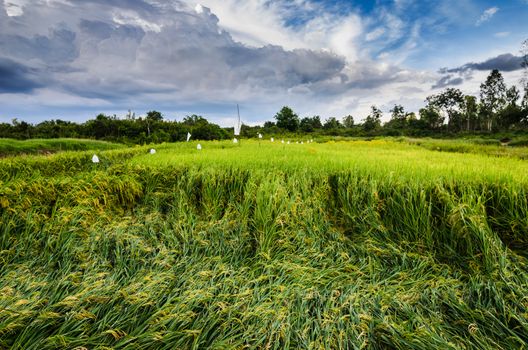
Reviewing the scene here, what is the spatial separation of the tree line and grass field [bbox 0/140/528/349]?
112 feet

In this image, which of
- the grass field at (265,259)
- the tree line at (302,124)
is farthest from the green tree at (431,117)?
the grass field at (265,259)

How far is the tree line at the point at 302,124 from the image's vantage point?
4584 cm

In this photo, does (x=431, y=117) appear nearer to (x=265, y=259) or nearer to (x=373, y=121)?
(x=373, y=121)

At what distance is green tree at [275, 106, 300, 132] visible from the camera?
56125mm

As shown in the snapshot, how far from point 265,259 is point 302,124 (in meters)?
67.7

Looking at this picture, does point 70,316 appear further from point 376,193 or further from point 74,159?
point 74,159

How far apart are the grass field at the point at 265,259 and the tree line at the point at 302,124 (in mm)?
34227

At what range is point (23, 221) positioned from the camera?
10.4ft

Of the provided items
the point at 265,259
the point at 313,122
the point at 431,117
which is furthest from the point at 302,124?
the point at 265,259

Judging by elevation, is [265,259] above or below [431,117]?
below

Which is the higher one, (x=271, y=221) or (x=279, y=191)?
(x=279, y=191)

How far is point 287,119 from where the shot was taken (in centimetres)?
5625

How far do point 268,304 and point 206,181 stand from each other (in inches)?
82.5

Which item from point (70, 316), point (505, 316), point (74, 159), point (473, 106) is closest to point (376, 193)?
point (505, 316)
